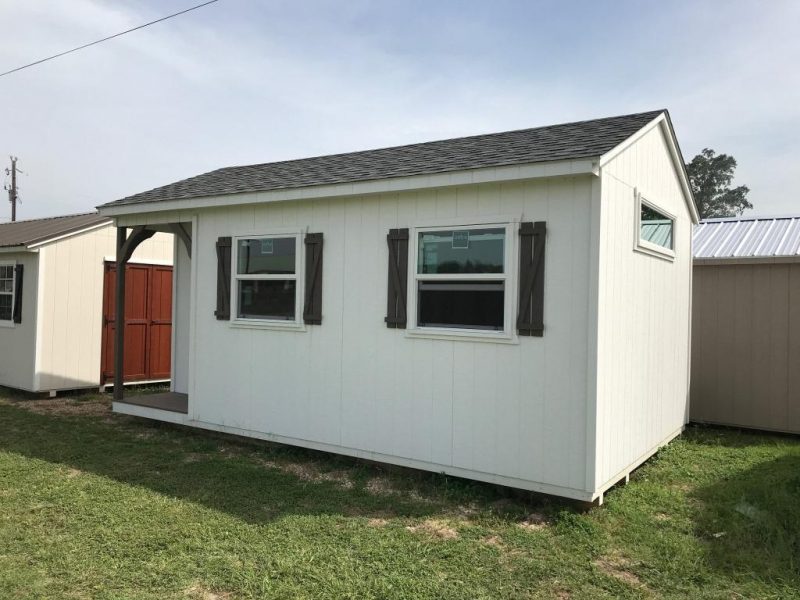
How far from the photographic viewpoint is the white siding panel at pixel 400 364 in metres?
4.32

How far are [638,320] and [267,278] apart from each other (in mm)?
3621

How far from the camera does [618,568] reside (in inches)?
135

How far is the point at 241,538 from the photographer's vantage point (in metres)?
3.75

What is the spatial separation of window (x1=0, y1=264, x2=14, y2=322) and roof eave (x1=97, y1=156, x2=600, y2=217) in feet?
13.2

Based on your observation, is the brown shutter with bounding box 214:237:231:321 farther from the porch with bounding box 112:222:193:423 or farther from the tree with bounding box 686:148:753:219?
the tree with bounding box 686:148:753:219

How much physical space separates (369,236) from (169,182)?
4207 mm

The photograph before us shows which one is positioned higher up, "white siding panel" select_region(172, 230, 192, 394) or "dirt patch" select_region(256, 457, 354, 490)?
"white siding panel" select_region(172, 230, 192, 394)

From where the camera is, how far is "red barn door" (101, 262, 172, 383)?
961 cm

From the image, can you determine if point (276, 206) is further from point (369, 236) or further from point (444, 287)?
point (444, 287)

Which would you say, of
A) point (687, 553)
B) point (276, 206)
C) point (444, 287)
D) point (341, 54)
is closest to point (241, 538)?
point (444, 287)

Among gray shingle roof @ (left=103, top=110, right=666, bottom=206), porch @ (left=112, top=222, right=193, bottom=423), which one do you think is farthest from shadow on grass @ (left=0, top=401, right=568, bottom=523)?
gray shingle roof @ (left=103, top=110, right=666, bottom=206)

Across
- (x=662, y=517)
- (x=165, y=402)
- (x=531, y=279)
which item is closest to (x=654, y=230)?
(x=531, y=279)

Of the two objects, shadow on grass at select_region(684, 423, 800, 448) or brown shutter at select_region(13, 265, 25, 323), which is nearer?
shadow on grass at select_region(684, 423, 800, 448)

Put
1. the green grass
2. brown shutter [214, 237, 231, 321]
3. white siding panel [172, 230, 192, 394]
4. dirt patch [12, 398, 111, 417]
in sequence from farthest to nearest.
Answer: white siding panel [172, 230, 192, 394] → dirt patch [12, 398, 111, 417] → brown shutter [214, 237, 231, 321] → the green grass
